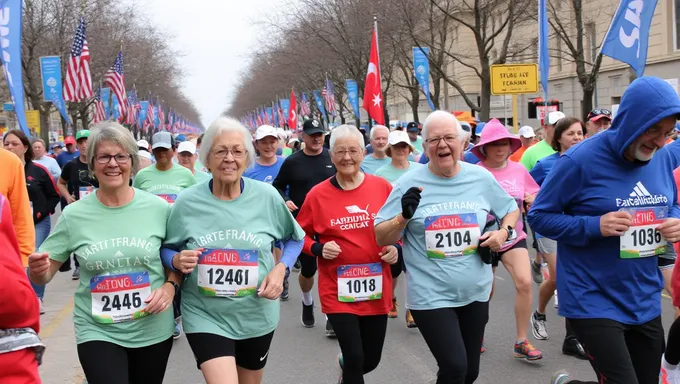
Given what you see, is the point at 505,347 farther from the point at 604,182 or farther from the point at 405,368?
the point at 604,182

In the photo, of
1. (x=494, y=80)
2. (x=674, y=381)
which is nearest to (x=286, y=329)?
(x=674, y=381)

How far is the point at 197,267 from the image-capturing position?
3.61 metres

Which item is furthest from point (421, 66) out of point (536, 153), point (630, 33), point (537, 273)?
point (536, 153)

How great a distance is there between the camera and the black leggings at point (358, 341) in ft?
14.0

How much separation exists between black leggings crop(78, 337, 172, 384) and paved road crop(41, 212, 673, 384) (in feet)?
6.87

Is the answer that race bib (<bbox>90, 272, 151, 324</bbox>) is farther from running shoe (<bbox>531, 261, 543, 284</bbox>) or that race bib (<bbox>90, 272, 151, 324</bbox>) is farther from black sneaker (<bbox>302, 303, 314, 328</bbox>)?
running shoe (<bbox>531, 261, 543, 284</bbox>)

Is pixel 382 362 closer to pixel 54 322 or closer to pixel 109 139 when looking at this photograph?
pixel 109 139

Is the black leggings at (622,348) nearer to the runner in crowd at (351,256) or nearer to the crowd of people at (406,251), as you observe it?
the crowd of people at (406,251)

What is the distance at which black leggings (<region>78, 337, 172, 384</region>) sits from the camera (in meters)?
3.29

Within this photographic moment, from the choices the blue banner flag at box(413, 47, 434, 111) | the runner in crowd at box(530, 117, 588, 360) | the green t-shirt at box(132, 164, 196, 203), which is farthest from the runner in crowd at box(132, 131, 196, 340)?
the blue banner flag at box(413, 47, 434, 111)

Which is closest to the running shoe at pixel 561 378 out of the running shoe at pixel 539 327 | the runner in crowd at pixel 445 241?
the runner in crowd at pixel 445 241

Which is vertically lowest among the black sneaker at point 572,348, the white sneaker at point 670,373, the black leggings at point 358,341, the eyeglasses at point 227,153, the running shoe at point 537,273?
the running shoe at point 537,273

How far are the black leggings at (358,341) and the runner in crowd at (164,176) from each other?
3240 millimetres

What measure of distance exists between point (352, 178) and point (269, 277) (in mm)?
1357
